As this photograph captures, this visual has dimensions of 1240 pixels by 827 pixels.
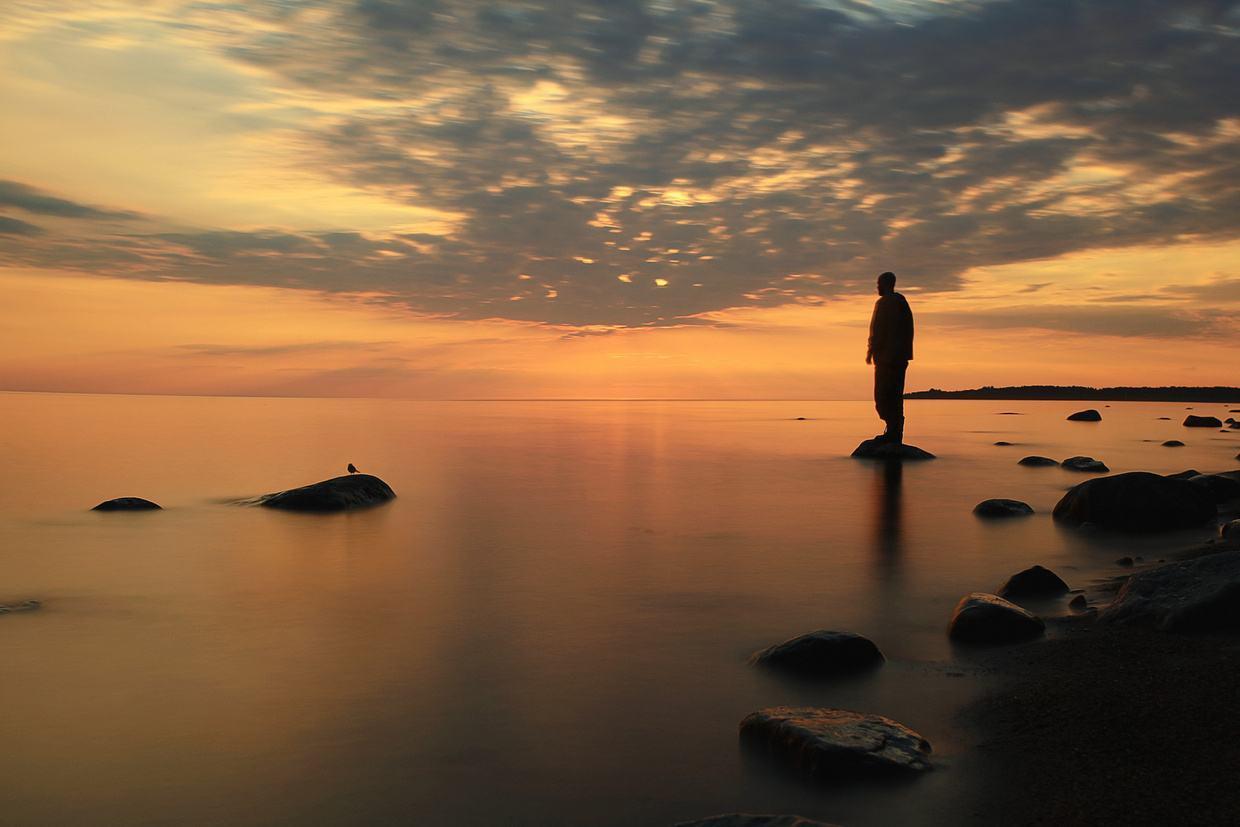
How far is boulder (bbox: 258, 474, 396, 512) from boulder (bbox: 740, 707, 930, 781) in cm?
1394

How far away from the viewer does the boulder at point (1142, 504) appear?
48.1 feet

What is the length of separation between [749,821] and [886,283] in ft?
91.4

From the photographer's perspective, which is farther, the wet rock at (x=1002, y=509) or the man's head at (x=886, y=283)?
the man's head at (x=886, y=283)

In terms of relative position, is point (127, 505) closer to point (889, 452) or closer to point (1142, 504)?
point (1142, 504)

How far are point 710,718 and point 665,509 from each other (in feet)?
41.3

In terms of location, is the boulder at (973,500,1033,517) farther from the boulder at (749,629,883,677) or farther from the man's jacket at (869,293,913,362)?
the man's jacket at (869,293,913,362)

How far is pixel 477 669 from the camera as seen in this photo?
25.2 ft

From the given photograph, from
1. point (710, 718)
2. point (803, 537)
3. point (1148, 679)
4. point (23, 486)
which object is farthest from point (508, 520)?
point (23, 486)

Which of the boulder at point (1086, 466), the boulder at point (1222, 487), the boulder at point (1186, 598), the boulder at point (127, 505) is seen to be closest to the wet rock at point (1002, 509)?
the boulder at point (1222, 487)

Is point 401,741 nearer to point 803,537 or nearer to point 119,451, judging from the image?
point 803,537

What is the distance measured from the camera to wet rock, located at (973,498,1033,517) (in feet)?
56.3

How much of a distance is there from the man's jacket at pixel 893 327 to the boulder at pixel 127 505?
22.6 metres

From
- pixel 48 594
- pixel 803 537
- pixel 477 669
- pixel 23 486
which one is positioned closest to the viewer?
pixel 477 669

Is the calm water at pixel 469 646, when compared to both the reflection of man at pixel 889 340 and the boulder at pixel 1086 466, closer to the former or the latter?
the boulder at pixel 1086 466
